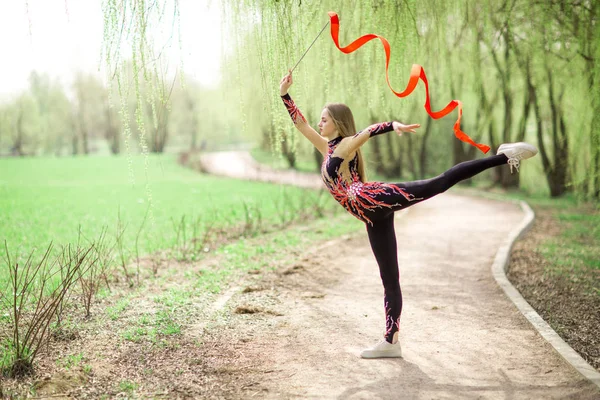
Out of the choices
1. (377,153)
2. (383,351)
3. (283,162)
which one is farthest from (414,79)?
(283,162)

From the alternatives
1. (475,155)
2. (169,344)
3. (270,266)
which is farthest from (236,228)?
(475,155)

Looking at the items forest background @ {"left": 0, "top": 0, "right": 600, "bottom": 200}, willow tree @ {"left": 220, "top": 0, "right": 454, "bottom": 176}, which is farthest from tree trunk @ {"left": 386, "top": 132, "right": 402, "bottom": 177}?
willow tree @ {"left": 220, "top": 0, "right": 454, "bottom": 176}

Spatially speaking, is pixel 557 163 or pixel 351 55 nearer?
pixel 351 55

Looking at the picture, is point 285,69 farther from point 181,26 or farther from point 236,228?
point 236,228

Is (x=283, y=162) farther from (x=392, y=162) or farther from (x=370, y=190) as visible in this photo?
(x=370, y=190)

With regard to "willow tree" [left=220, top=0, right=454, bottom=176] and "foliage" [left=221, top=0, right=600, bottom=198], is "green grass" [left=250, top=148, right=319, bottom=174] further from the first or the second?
"willow tree" [left=220, top=0, right=454, bottom=176]

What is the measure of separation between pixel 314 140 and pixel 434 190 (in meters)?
1.08

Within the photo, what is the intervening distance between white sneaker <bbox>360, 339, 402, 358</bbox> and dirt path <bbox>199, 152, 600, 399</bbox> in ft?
0.20

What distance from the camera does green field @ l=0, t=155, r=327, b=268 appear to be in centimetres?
845

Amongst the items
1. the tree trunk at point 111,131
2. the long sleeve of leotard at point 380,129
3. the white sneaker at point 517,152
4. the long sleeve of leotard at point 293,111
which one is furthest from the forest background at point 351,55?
the tree trunk at point 111,131

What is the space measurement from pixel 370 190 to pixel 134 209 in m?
9.90

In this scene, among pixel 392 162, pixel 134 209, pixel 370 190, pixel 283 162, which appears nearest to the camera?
pixel 370 190

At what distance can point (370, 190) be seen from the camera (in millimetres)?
3709

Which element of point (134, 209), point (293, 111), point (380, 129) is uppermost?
point (293, 111)
